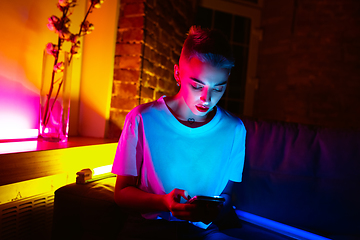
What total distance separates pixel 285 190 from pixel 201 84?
0.83m

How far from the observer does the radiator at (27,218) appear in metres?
1.54

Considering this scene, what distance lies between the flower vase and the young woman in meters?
0.80

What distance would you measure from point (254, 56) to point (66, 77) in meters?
3.18

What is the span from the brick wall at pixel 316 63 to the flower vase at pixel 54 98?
10.1 feet

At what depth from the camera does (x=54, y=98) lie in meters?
1.77

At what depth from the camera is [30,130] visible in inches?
71.1

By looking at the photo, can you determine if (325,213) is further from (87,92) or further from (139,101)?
(87,92)

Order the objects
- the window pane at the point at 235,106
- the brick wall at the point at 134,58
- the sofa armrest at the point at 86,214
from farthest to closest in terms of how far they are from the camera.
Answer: the window pane at the point at 235,106 < the brick wall at the point at 134,58 < the sofa armrest at the point at 86,214

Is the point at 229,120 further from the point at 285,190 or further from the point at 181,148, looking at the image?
the point at 285,190

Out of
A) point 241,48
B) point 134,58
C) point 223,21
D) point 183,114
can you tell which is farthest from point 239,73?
point 183,114

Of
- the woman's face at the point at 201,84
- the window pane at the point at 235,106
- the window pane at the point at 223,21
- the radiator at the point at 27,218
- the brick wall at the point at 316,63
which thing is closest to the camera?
the woman's face at the point at 201,84

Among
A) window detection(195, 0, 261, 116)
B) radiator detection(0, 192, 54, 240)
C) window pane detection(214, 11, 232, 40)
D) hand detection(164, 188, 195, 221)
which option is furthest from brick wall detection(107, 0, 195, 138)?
window detection(195, 0, 261, 116)

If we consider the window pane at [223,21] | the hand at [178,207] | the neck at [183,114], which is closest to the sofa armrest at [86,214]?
the hand at [178,207]

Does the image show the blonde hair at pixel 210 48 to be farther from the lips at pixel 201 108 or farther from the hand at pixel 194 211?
the hand at pixel 194 211
